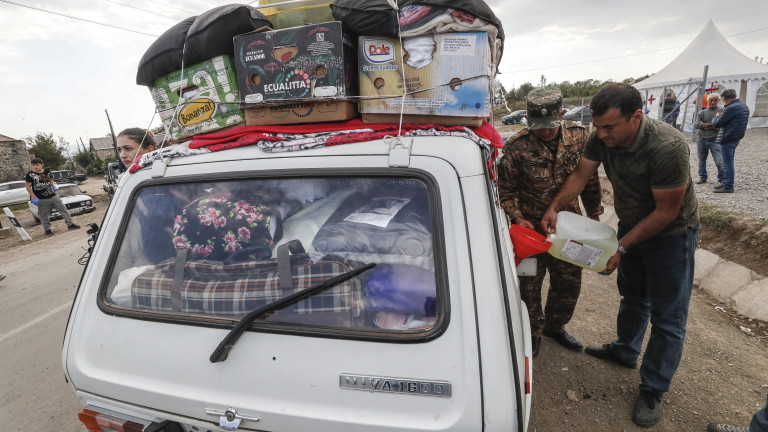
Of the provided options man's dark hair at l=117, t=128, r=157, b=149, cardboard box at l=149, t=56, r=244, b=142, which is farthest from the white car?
cardboard box at l=149, t=56, r=244, b=142

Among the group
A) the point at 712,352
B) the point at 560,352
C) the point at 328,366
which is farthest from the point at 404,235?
the point at 712,352

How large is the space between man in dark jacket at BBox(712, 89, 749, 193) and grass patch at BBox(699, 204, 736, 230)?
135cm

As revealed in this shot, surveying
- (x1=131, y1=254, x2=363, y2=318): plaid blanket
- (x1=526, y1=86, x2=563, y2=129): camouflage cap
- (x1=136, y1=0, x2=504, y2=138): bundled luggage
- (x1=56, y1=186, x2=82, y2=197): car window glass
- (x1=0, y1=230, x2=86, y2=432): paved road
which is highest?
(x1=136, y1=0, x2=504, y2=138): bundled luggage

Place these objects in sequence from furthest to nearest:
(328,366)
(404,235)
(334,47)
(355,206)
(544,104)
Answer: (544,104) < (334,47) < (355,206) < (404,235) < (328,366)

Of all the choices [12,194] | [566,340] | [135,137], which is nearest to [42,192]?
[135,137]

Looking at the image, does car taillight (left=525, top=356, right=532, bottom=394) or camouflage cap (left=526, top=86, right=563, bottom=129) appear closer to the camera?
car taillight (left=525, top=356, right=532, bottom=394)

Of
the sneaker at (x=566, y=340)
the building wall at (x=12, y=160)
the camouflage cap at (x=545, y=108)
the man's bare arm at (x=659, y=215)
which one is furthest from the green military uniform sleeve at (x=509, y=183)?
the building wall at (x=12, y=160)

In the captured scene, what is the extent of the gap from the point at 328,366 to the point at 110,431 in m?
0.92

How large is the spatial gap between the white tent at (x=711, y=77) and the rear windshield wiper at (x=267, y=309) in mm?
15253

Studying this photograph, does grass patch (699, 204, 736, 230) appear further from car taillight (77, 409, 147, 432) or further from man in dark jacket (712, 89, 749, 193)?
car taillight (77, 409, 147, 432)

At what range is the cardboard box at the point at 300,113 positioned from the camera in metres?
1.80

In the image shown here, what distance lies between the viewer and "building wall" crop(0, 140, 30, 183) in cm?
3612

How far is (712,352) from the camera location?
2885 millimetres

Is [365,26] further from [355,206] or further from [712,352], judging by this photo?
[712,352]
